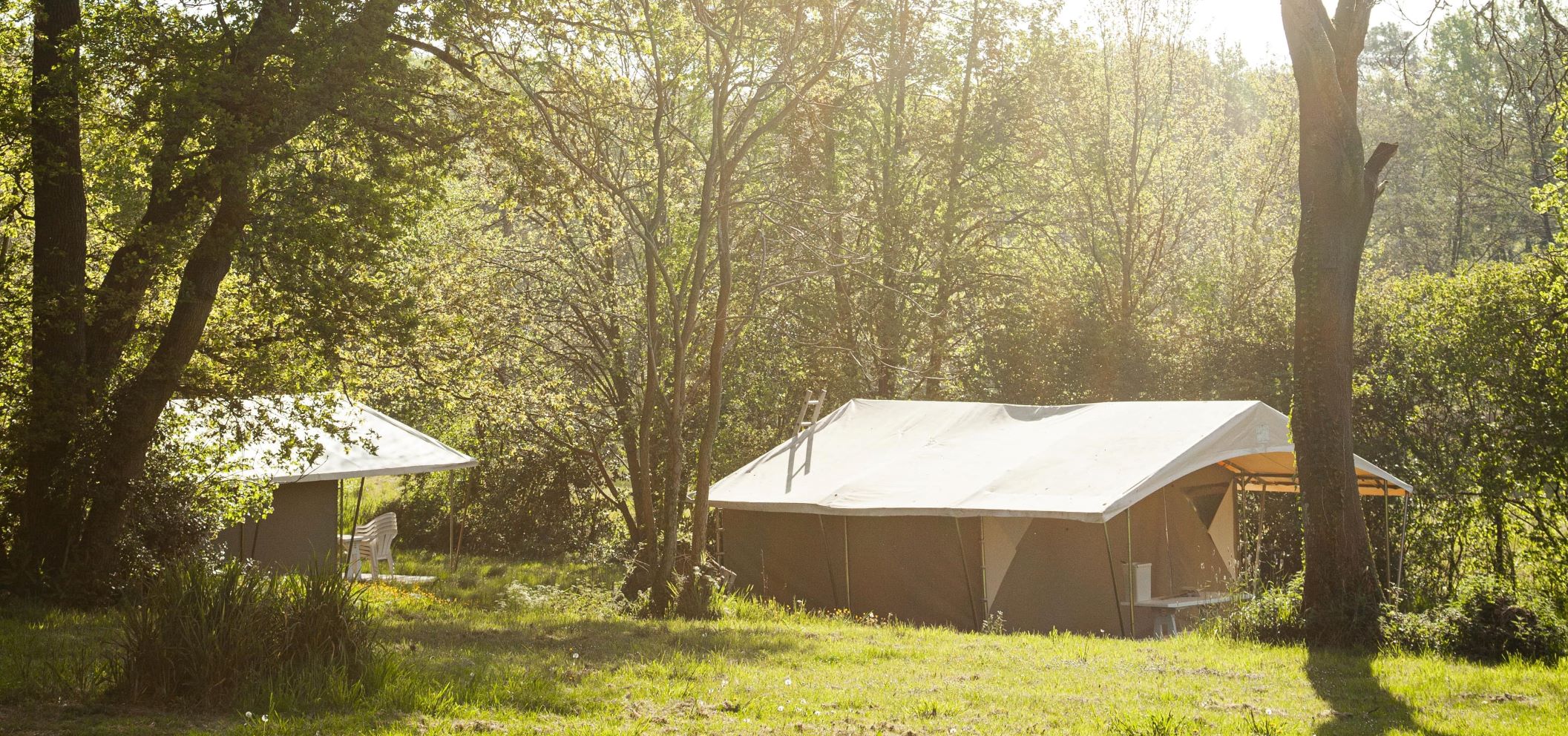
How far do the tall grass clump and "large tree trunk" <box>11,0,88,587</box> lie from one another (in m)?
4.55

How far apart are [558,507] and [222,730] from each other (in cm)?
1843

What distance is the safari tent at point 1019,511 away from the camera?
13.2 meters

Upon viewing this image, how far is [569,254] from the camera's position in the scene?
19203mm

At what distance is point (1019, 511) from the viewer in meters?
12.6

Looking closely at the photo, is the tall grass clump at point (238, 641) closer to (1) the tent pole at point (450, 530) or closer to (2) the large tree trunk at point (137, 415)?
(2) the large tree trunk at point (137, 415)

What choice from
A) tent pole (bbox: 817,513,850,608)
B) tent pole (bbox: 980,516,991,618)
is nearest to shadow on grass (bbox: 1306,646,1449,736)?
tent pole (bbox: 980,516,991,618)

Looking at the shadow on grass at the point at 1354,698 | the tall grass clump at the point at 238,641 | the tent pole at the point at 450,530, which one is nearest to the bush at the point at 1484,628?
the shadow on grass at the point at 1354,698

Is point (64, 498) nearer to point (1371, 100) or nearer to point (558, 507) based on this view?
point (558, 507)

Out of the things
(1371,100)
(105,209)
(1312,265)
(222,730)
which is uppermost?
(1371,100)

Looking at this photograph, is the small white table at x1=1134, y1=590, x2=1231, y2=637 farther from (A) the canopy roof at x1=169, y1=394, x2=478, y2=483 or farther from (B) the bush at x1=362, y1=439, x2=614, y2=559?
(B) the bush at x1=362, y1=439, x2=614, y2=559

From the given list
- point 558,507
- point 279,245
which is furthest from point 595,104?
point 558,507

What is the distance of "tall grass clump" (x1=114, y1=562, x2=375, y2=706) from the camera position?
253 inches

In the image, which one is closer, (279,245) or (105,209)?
(279,245)

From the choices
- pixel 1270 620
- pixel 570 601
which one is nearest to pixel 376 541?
pixel 570 601
